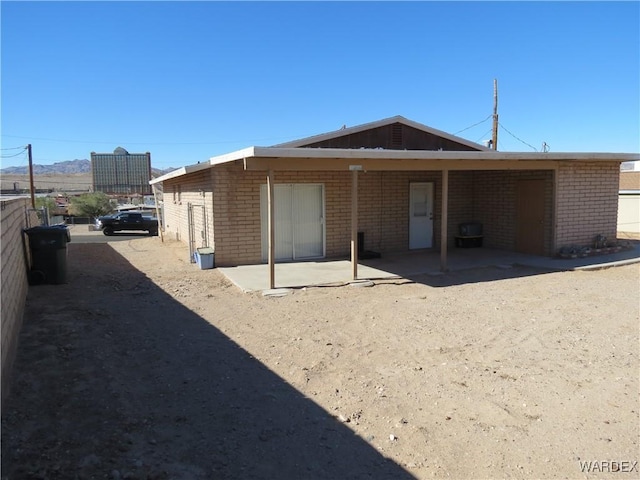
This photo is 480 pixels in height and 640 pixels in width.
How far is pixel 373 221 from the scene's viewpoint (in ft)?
44.4

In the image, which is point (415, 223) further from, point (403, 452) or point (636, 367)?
point (403, 452)

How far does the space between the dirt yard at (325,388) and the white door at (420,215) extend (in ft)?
19.1

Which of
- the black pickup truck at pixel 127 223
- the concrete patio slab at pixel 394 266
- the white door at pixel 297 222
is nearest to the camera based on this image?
the concrete patio slab at pixel 394 266

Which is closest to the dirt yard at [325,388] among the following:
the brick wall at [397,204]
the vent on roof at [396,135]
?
the brick wall at [397,204]

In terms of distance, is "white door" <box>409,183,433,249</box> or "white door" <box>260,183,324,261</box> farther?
"white door" <box>409,183,433,249</box>

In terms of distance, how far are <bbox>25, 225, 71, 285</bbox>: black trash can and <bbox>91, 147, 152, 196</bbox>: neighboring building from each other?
291ft

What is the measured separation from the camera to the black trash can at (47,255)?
929cm

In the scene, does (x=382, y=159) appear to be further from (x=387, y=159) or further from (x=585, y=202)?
(x=585, y=202)

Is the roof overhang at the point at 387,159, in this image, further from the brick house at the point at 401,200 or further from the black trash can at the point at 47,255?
the black trash can at the point at 47,255

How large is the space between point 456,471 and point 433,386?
1427 mm

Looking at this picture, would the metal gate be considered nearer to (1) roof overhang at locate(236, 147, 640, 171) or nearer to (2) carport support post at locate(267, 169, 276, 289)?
(1) roof overhang at locate(236, 147, 640, 171)

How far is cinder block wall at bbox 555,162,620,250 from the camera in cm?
1279

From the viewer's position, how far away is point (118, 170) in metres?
99.9

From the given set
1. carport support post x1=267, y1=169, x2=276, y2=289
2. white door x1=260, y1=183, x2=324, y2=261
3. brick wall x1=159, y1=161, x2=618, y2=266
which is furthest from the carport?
white door x1=260, y1=183, x2=324, y2=261
